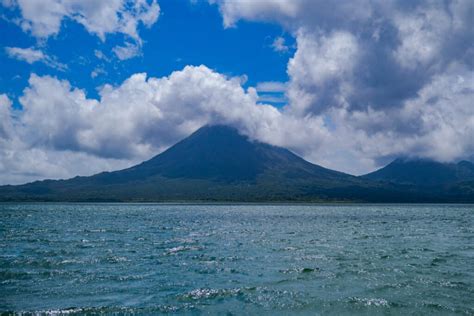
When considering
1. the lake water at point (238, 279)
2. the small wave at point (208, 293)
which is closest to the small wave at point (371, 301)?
the lake water at point (238, 279)

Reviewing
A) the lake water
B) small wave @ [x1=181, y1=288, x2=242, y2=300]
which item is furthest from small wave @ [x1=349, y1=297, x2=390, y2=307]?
small wave @ [x1=181, y1=288, x2=242, y2=300]

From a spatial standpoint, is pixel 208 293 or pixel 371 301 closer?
pixel 371 301

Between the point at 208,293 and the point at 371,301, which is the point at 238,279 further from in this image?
the point at 371,301

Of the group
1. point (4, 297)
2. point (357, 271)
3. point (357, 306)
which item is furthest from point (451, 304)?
point (4, 297)

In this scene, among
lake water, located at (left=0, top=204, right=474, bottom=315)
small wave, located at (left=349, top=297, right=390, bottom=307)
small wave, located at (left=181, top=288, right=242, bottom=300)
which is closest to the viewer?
lake water, located at (left=0, top=204, right=474, bottom=315)

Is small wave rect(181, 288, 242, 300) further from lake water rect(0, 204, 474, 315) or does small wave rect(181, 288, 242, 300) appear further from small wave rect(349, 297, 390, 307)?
small wave rect(349, 297, 390, 307)

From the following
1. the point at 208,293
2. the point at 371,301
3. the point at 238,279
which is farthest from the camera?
the point at 238,279

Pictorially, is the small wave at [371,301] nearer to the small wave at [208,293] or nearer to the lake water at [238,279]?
the lake water at [238,279]

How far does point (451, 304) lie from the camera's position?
2467cm

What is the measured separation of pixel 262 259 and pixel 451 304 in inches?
730

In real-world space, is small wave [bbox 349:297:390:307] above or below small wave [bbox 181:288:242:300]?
below

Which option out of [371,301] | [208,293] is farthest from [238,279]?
[371,301]

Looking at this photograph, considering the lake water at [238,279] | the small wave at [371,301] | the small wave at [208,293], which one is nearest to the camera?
the lake water at [238,279]

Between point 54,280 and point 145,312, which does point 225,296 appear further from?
point 54,280
